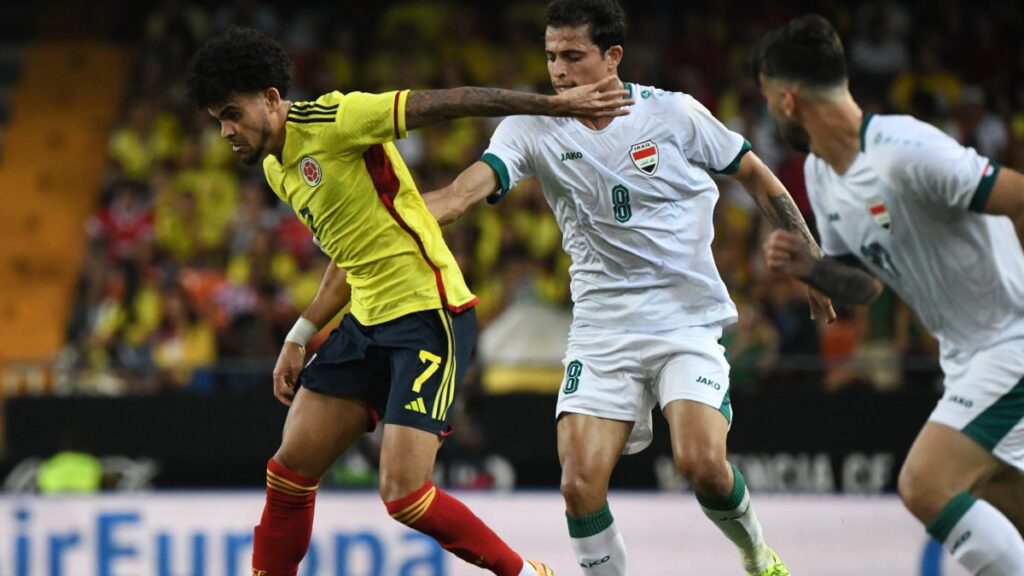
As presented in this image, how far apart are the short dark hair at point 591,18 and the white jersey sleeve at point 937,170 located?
4.91 feet

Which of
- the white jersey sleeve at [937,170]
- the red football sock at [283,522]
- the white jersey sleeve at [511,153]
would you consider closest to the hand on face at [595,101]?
the white jersey sleeve at [511,153]

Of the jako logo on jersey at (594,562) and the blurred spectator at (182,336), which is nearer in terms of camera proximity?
the jako logo on jersey at (594,562)

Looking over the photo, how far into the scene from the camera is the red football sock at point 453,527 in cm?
583

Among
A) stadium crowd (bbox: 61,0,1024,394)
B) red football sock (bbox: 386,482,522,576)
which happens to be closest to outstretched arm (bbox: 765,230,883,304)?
red football sock (bbox: 386,482,522,576)

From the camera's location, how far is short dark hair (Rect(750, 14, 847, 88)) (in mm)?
5129

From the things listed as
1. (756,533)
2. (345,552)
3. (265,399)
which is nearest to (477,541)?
(756,533)

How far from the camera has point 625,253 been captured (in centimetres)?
621

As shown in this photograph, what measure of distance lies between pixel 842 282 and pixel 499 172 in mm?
1518

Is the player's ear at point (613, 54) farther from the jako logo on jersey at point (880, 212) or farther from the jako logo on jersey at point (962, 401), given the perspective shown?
the jako logo on jersey at point (962, 401)

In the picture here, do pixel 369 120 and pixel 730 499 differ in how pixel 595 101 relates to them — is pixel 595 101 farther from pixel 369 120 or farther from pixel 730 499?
pixel 730 499

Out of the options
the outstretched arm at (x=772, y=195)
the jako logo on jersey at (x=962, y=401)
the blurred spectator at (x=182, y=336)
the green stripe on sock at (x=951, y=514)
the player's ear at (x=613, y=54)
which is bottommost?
the blurred spectator at (x=182, y=336)

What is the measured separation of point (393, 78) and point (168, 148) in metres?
2.38

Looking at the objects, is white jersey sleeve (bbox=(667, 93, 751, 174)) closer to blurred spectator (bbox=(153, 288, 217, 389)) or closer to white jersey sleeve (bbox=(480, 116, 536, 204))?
white jersey sleeve (bbox=(480, 116, 536, 204))

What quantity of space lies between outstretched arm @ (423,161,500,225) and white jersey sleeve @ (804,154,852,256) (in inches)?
50.7
